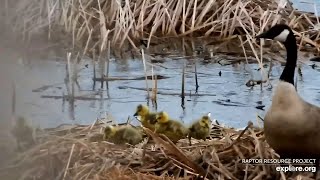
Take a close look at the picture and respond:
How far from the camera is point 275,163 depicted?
3355 millimetres

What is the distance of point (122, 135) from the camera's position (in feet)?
12.5

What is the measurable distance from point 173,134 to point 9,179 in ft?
9.84

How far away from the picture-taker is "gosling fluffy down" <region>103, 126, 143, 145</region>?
3777 mm

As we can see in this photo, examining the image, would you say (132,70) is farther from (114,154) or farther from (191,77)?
(114,154)

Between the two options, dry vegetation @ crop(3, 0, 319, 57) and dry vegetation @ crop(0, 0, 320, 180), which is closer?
dry vegetation @ crop(0, 0, 320, 180)

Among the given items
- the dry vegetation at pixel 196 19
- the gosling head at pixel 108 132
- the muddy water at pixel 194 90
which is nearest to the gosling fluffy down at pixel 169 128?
the gosling head at pixel 108 132

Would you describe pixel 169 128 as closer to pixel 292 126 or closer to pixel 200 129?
pixel 200 129

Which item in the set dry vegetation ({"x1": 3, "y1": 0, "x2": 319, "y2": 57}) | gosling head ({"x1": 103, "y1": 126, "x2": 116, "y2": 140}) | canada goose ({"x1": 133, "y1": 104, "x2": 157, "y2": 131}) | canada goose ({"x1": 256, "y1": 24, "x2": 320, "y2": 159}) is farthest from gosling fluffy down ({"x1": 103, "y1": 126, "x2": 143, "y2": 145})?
dry vegetation ({"x1": 3, "y1": 0, "x2": 319, "y2": 57})

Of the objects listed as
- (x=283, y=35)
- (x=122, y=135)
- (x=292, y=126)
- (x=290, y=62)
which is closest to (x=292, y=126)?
(x=292, y=126)

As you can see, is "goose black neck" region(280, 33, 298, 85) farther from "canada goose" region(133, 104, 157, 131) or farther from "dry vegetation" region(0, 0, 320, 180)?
"canada goose" region(133, 104, 157, 131)

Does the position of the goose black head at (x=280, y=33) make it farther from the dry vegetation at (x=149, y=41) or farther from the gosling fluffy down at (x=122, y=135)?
the gosling fluffy down at (x=122, y=135)

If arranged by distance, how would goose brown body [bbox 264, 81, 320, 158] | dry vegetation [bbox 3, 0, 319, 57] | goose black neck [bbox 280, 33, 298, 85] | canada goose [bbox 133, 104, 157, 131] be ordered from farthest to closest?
dry vegetation [bbox 3, 0, 319, 57], canada goose [bbox 133, 104, 157, 131], goose black neck [bbox 280, 33, 298, 85], goose brown body [bbox 264, 81, 320, 158]

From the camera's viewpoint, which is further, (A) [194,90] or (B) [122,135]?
(A) [194,90]

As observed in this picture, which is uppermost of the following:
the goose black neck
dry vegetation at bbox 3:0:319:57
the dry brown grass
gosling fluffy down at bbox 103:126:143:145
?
dry vegetation at bbox 3:0:319:57
